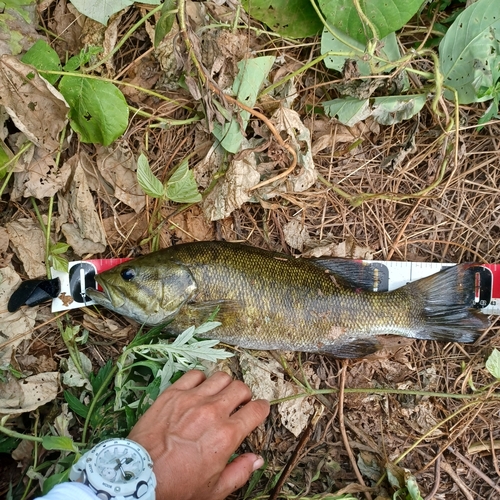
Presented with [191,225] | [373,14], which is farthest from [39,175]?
[373,14]

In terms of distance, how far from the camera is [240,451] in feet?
11.3

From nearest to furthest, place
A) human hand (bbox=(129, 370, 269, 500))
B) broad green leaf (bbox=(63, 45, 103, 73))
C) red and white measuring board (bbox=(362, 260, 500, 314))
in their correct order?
human hand (bbox=(129, 370, 269, 500)) → broad green leaf (bbox=(63, 45, 103, 73)) → red and white measuring board (bbox=(362, 260, 500, 314))

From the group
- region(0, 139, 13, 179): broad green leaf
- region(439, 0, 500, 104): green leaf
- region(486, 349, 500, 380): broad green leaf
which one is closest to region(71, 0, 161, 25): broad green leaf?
region(0, 139, 13, 179): broad green leaf

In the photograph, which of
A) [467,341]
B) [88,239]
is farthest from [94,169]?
[467,341]

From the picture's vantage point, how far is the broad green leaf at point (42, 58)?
319cm

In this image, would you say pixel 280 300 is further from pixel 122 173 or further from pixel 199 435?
pixel 122 173

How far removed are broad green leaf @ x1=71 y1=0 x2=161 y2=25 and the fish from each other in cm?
157

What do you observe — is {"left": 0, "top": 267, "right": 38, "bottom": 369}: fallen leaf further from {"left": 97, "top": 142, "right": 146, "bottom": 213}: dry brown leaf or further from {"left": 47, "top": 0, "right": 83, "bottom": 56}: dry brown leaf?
{"left": 47, "top": 0, "right": 83, "bottom": 56}: dry brown leaf

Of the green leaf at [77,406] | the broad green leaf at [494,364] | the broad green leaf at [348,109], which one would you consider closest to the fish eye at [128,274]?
the green leaf at [77,406]

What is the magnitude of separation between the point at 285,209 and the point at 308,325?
881 mm

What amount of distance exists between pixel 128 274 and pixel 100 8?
1.74 meters

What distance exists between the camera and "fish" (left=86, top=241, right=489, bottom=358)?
321cm

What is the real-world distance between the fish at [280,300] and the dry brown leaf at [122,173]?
1.58 feet

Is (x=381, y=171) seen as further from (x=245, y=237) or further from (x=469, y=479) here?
(x=469, y=479)
